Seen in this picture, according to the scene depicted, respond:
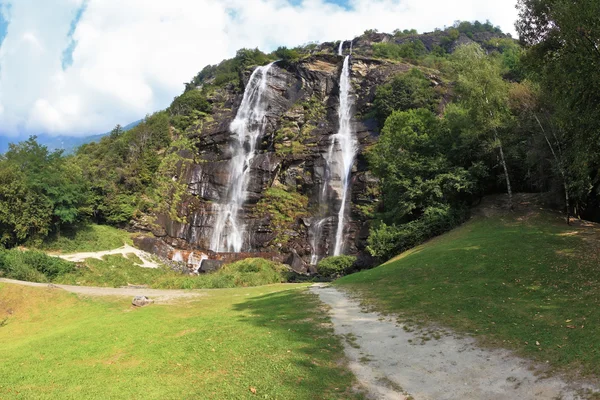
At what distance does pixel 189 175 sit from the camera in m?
51.6

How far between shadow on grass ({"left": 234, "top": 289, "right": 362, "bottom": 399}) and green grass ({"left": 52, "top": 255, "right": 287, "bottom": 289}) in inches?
492

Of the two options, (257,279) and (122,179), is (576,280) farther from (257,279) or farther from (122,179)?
(122,179)

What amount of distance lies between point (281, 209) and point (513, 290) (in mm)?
34801

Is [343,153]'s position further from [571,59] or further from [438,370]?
[438,370]

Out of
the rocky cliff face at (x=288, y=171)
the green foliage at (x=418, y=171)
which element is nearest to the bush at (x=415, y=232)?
the green foliage at (x=418, y=171)

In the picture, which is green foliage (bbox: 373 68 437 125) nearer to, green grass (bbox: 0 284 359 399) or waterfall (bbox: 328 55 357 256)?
waterfall (bbox: 328 55 357 256)

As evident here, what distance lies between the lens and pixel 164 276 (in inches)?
1395

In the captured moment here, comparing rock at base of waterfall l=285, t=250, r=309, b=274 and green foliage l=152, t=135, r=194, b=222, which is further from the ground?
green foliage l=152, t=135, r=194, b=222

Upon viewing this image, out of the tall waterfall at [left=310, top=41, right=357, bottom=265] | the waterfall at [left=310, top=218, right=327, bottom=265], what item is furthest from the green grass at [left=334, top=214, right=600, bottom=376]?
the tall waterfall at [left=310, top=41, right=357, bottom=265]

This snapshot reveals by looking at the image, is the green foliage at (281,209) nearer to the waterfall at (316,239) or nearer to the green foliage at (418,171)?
the waterfall at (316,239)

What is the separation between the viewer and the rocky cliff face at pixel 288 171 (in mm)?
43469

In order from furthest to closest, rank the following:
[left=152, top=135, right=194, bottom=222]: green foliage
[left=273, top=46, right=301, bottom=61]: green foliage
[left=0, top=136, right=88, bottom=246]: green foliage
Answer: [left=273, top=46, right=301, bottom=61]: green foliage
[left=152, top=135, right=194, bottom=222]: green foliage
[left=0, top=136, right=88, bottom=246]: green foliage

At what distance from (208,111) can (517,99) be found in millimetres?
50865

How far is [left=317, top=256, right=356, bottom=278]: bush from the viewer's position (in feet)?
112
